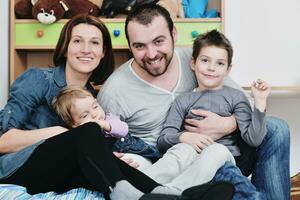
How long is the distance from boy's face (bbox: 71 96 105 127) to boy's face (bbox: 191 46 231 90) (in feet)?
1.35

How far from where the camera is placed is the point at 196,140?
170 centimetres

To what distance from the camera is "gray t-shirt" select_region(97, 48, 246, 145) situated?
1897 mm

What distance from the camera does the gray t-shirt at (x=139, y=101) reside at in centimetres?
190

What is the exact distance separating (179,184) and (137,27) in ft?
2.40

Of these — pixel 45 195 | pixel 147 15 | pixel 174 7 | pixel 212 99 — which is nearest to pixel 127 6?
pixel 174 7

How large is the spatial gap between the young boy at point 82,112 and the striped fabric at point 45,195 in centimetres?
35

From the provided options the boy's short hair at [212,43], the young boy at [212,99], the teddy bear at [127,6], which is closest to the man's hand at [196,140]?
the young boy at [212,99]

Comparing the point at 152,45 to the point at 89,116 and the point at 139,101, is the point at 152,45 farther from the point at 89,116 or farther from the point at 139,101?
the point at 89,116

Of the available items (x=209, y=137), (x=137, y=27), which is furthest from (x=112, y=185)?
(x=137, y=27)

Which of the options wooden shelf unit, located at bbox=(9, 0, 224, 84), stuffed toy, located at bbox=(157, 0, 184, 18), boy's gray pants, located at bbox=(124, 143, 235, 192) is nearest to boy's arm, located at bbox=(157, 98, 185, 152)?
boy's gray pants, located at bbox=(124, 143, 235, 192)

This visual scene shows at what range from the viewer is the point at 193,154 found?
1.63 meters

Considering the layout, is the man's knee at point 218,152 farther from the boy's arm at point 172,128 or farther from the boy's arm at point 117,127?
the boy's arm at point 117,127

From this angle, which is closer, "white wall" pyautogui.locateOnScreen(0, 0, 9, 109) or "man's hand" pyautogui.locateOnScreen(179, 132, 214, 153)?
"man's hand" pyautogui.locateOnScreen(179, 132, 214, 153)

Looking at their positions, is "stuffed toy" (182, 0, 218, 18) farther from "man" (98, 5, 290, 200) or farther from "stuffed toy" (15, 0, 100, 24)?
"man" (98, 5, 290, 200)
